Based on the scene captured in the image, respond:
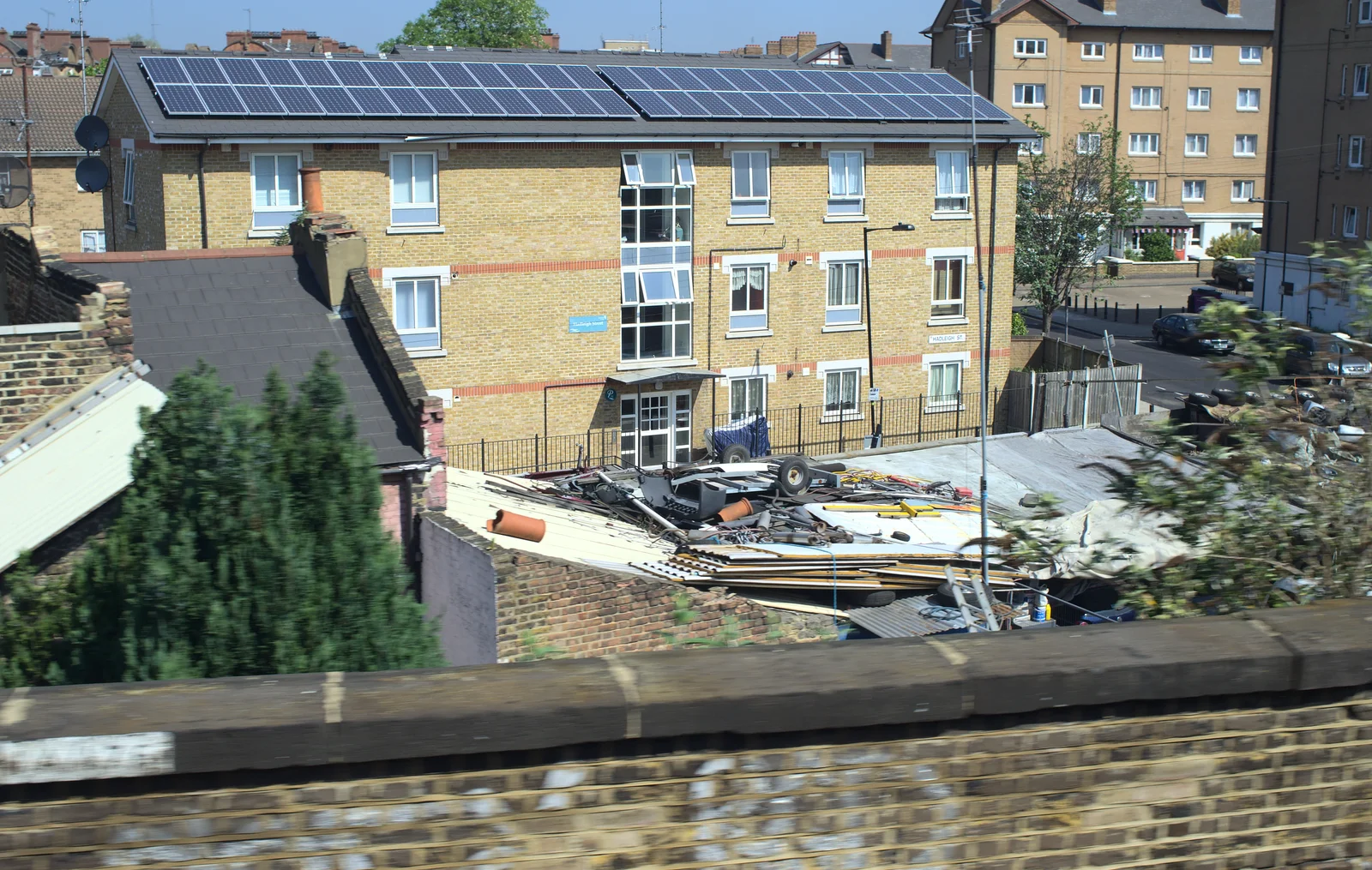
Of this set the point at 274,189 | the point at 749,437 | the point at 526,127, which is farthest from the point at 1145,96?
the point at 274,189

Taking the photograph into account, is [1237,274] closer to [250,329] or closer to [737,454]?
[737,454]

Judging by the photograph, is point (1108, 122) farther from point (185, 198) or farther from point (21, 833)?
point (21, 833)

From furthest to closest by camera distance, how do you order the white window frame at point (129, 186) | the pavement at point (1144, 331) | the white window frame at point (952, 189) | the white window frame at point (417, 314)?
the pavement at point (1144, 331) → the white window frame at point (952, 189) → the white window frame at point (129, 186) → the white window frame at point (417, 314)

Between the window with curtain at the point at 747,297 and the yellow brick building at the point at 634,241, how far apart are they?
0.08 meters

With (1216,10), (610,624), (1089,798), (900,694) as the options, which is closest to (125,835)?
(900,694)

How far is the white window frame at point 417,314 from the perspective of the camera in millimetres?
33469

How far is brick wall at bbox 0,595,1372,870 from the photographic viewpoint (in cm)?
344

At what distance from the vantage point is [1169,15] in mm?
77938

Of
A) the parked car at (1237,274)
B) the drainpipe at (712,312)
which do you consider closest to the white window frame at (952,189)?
the drainpipe at (712,312)

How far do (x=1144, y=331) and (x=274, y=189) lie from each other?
40.9 metres

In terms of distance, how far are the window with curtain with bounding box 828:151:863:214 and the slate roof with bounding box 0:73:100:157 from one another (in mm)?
35267

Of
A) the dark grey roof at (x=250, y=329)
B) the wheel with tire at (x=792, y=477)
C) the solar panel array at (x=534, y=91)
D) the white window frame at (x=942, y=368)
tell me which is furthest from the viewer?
the white window frame at (x=942, y=368)

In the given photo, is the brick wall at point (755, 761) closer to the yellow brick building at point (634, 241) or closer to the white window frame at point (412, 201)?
the yellow brick building at point (634, 241)

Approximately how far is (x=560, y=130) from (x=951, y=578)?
64.4 feet
